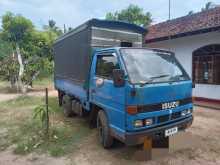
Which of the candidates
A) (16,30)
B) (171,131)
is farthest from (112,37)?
(16,30)

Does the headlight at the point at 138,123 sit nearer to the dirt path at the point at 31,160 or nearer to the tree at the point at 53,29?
the dirt path at the point at 31,160

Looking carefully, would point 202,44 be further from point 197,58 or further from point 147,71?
point 147,71

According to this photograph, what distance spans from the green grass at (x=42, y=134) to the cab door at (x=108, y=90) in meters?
1.29

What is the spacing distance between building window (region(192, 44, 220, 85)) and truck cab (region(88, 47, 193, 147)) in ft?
19.9

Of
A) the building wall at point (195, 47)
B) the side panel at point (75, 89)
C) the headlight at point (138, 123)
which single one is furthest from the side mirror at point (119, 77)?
the building wall at point (195, 47)

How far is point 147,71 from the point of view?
445cm

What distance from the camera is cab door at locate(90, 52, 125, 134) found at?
13.9 ft

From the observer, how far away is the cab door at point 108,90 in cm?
422

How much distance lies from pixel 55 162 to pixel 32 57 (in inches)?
611

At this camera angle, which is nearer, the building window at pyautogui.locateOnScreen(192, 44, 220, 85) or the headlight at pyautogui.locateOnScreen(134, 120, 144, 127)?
the headlight at pyautogui.locateOnScreen(134, 120, 144, 127)

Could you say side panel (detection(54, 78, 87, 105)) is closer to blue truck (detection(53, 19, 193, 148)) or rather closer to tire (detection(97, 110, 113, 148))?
blue truck (detection(53, 19, 193, 148))

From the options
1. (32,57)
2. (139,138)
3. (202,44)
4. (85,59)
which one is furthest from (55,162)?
(32,57)

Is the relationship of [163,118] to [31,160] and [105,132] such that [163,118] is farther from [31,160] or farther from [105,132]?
[31,160]

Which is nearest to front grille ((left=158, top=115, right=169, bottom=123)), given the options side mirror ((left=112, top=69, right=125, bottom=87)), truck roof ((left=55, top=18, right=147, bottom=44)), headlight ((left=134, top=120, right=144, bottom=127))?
headlight ((left=134, top=120, right=144, bottom=127))
